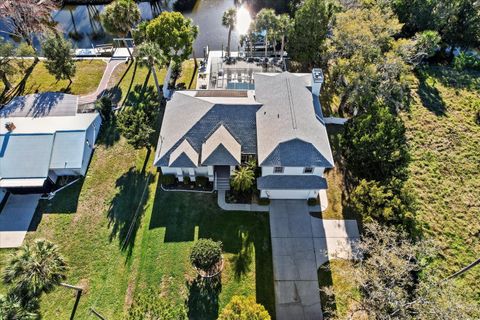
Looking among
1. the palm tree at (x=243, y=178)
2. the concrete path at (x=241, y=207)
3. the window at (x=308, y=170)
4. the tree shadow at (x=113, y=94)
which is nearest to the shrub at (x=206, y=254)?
the concrete path at (x=241, y=207)

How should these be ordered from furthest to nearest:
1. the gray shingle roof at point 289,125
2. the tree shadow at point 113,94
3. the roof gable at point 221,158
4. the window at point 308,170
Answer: the tree shadow at point 113,94 < the roof gable at point 221,158 < the window at point 308,170 < the gray shingle roof at point 289,125

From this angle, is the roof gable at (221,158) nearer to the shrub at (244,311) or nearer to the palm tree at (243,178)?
the palm tree at (243,178)

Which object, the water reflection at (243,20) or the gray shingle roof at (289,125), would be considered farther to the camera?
the water reflection at (243,20)

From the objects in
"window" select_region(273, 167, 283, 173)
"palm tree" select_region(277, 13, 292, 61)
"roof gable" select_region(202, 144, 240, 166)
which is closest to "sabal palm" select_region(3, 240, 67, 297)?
"roof gable" select_region(202, 144, 240, 166)

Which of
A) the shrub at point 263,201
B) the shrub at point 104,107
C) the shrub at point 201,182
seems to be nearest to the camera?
the shrub at point 263,201

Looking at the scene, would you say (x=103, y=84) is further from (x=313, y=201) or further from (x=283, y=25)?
(x=313, y=201)

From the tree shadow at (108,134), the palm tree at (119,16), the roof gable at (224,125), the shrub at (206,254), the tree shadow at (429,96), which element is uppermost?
the palm tree at (119,16)
